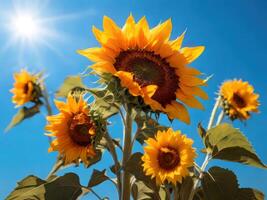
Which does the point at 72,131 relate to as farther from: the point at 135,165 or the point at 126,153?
the point at 135,165

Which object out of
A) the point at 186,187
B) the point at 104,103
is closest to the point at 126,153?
the point at 104,103

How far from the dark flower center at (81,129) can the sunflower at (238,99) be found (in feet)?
11.3

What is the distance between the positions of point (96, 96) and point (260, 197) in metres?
1.31

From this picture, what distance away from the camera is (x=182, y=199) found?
10.4 feet

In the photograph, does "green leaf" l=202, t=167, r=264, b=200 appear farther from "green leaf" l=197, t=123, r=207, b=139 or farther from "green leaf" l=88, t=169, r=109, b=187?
"green leaf" l=88, t=169, r=109, b=187

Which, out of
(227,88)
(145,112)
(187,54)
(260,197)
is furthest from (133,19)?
(227,88)

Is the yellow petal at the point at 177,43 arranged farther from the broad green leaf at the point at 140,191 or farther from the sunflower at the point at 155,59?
the broad green leaf at the point at 140,191

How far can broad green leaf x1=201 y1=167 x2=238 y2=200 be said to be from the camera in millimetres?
3027

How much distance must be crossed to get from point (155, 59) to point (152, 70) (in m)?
0.08

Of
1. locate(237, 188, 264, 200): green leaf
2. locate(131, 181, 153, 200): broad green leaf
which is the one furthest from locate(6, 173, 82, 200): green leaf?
locate(237, 188, 264, 200): green leaf

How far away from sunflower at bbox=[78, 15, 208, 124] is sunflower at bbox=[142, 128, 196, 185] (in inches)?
16.7

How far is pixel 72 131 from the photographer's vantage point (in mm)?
3188

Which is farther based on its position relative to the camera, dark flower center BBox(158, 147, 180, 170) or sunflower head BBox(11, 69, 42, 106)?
sunflower head BBox(11, 69, 42, 106)

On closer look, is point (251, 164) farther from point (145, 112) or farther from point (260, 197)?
point (145, 112)
